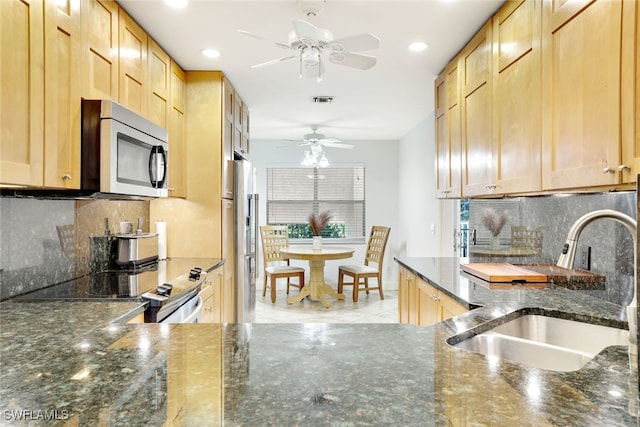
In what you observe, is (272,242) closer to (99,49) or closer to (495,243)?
(495,243)

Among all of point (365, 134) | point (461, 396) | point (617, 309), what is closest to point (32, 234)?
point (461, 396)

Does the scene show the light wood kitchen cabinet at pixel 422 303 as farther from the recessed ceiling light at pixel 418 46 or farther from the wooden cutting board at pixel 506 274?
the recessed ceiling light at pixel 418 46

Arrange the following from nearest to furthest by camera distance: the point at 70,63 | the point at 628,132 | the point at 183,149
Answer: the point at 628,132
the point at 70,63
the point at 183,149

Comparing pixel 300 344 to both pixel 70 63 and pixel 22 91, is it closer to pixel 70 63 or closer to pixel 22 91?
pixel 22 91

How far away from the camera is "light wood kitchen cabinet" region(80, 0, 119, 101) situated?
182cm

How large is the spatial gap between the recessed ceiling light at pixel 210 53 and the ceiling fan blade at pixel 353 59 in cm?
Result: 96

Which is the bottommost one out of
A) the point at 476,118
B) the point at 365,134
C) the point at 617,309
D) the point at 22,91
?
the point at 617,309

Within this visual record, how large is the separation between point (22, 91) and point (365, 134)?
4.97 meters

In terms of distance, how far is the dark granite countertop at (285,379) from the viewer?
68cm

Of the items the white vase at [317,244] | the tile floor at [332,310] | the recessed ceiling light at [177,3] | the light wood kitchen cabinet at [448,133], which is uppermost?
the recessed ceiling light at [177,3]

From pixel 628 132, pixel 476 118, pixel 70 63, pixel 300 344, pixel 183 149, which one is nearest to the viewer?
pixel 300 344

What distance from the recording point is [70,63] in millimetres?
1681

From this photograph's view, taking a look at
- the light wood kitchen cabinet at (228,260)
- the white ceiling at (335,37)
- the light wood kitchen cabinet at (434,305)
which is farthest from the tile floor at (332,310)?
the white ceiling at (335,37)

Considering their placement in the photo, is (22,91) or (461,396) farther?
(22,91)
